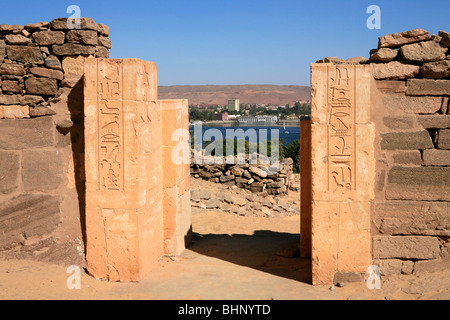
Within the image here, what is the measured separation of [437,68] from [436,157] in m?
1.09

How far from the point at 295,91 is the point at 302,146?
119252 mm

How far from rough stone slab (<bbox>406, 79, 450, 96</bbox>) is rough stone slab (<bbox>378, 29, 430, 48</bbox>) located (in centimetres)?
49

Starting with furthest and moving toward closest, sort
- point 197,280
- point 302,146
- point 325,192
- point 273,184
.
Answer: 1. point 273,184
2. point 302,146
3. point 197,280
4. point 325,192

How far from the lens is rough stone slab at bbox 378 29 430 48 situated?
5.22 meters

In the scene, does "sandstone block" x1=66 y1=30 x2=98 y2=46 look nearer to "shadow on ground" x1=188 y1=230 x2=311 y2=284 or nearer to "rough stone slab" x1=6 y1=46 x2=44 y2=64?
"rough stone slab" x1=6 y1=46 x2=44 y2=64

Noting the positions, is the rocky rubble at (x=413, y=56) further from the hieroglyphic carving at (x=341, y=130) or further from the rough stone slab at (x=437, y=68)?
the hieroglyphic carving at (x=341, y=130)

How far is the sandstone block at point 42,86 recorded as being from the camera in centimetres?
575

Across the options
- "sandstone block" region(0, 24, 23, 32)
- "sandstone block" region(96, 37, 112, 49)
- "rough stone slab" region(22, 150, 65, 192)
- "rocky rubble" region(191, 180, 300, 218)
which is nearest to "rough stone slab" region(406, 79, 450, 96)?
"sandstone block" region(96, 37, 112, 49)

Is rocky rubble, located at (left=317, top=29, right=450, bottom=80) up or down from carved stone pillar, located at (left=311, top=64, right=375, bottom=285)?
up

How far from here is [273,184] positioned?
13.9 metres

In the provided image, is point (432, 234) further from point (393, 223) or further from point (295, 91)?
point (295, 91)

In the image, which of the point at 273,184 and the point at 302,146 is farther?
the point at 273,184
